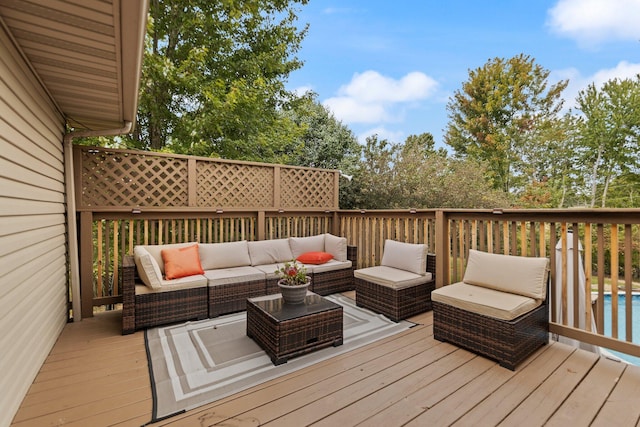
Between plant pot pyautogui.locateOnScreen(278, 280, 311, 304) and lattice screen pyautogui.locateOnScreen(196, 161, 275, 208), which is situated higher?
lattice screen pyautogui.locateOnScreen(196, 161, 275, 208)

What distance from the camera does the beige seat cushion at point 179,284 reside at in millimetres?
3090

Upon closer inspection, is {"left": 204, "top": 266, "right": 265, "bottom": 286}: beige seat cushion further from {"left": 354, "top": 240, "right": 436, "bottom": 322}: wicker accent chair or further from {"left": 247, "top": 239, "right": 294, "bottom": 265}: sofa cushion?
{"left": 354, "top": 240, "right": 436, "bottom": 322}: wicker accent chair

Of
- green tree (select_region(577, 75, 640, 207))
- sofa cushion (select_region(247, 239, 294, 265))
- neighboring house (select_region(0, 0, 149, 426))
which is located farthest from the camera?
green tree (select_region(577, 75, 640, 207))

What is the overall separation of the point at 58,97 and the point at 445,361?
4.15 m

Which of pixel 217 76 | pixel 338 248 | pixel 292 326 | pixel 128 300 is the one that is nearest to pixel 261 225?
pixel 338 248

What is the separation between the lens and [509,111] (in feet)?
37.7

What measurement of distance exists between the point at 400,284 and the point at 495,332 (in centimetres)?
111

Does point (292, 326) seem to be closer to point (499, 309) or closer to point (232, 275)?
point (232, 275)

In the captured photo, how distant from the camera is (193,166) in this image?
4.25m

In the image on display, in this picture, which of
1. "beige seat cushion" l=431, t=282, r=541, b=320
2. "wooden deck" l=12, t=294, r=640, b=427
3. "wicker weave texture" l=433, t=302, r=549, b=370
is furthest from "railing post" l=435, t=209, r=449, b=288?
"wooden deck" l=12, t=294, r=640, b=427

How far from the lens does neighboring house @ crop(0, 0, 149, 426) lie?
5.06 feet

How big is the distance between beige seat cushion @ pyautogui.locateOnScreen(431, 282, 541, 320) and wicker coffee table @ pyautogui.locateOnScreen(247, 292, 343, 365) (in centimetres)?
103

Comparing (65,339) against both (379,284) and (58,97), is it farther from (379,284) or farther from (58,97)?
(379,284)

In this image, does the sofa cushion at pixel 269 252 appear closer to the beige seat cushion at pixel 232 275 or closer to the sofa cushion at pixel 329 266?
the beige seat cushion at pixel 232 275
